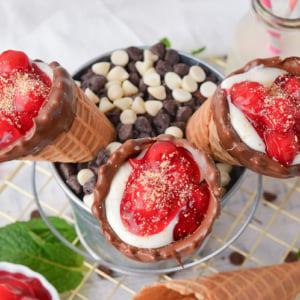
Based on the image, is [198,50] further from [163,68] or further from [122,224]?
[122,224]

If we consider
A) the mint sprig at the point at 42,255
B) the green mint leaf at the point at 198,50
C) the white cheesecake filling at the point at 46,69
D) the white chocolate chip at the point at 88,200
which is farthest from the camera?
the green mint leaf at the point at 198,50

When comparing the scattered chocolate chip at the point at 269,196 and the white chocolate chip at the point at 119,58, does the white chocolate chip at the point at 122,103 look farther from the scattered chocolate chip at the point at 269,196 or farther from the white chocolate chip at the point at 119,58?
the scattered chocolate chip at the point at 269,196

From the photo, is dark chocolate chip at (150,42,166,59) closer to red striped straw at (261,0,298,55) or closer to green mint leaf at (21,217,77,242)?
red striped straw at (261,0,298,55)

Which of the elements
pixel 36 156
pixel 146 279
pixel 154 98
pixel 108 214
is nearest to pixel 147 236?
pixel 108 214

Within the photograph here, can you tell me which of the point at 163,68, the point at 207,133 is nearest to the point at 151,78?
the point at 163,68

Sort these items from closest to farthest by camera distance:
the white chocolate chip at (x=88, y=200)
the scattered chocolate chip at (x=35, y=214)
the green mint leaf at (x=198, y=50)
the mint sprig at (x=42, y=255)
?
the white chocolate chip at (x=88, y=200) → the mint sprig at (x=42, y=255) → the scattered chocolate chip at (x=35, y=214) → the green mint leaf at (x=198, y=50)

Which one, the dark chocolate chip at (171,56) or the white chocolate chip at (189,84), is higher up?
the dark chocolate chip at (171,56)

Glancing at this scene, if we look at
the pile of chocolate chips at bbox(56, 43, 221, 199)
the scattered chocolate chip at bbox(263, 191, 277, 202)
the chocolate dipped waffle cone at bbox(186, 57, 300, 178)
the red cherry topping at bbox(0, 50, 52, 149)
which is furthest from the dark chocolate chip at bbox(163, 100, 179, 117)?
the scattered chocolate chip at bbox(263, 191, 277, 202)

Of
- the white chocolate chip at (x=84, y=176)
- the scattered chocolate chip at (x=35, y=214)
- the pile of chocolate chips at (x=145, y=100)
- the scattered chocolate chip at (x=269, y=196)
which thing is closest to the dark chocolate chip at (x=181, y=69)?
the pile of chocolate chips at (x=145, y=100)
